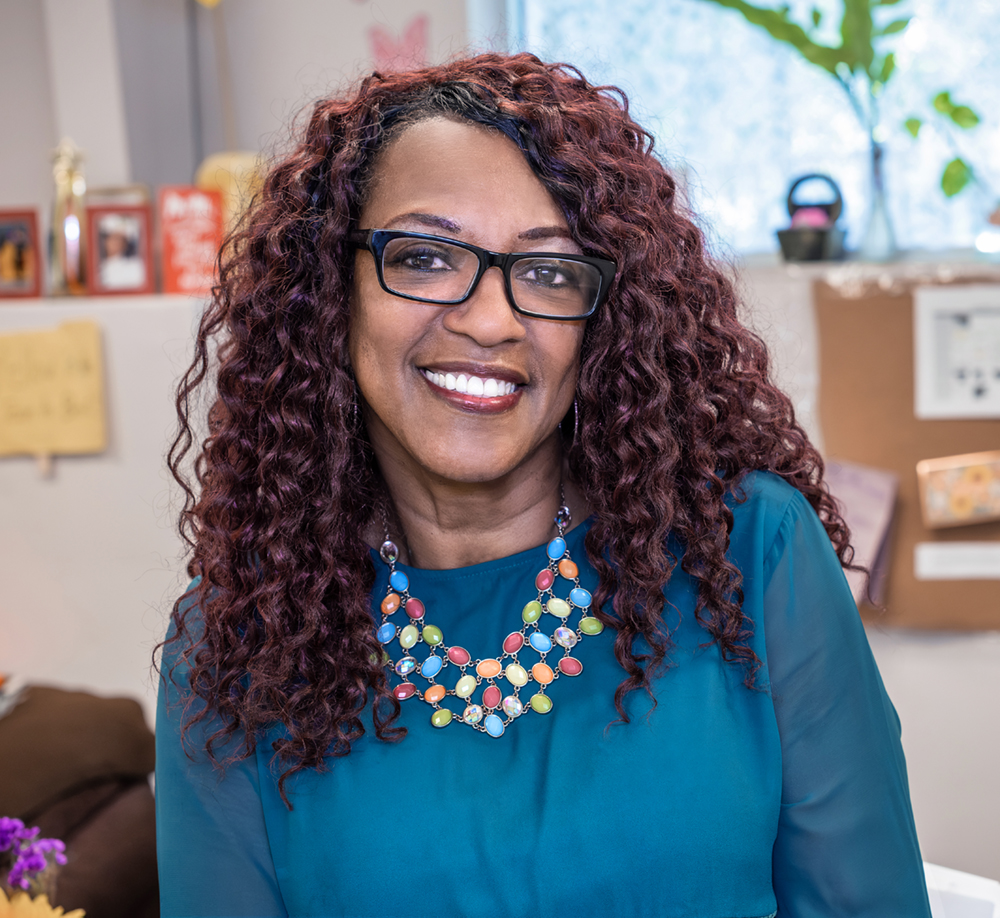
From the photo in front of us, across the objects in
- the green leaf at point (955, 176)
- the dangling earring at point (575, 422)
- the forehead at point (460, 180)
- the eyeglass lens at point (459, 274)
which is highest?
the green leaf at point (955, 176)

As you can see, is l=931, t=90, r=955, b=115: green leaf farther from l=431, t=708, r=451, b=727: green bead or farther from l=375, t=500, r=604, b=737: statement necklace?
l=431, t=708, r=451, b=727: green bead

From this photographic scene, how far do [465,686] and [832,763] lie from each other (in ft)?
1.21

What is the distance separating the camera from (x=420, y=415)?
0.97 m

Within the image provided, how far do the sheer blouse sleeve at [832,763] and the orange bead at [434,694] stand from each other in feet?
1.10

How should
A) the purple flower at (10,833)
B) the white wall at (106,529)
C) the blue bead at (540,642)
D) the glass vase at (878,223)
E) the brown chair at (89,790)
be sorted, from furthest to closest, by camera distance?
the white wall at (106,529) → the glass vase at (878,223) → the brown chair at (89,790) → the purple flower at (10,833) → the blue bead at (540,642)

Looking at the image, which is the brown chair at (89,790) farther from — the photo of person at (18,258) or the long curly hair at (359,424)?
the photo of person at (18,258)

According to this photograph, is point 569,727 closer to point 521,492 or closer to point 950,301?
point 521,492

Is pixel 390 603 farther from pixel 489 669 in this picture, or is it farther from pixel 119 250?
pixel 119 250

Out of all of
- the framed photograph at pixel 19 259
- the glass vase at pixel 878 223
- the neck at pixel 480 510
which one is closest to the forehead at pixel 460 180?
the neck at pixel 480 510

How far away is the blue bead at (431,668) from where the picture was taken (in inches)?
40.5

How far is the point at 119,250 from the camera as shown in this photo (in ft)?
6.54

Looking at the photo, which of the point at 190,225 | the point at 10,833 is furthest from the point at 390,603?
the point at 190,225

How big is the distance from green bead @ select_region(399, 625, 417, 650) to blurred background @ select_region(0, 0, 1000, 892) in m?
0.80

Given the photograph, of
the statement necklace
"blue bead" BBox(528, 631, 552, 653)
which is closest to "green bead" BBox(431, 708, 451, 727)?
the statement necklace
